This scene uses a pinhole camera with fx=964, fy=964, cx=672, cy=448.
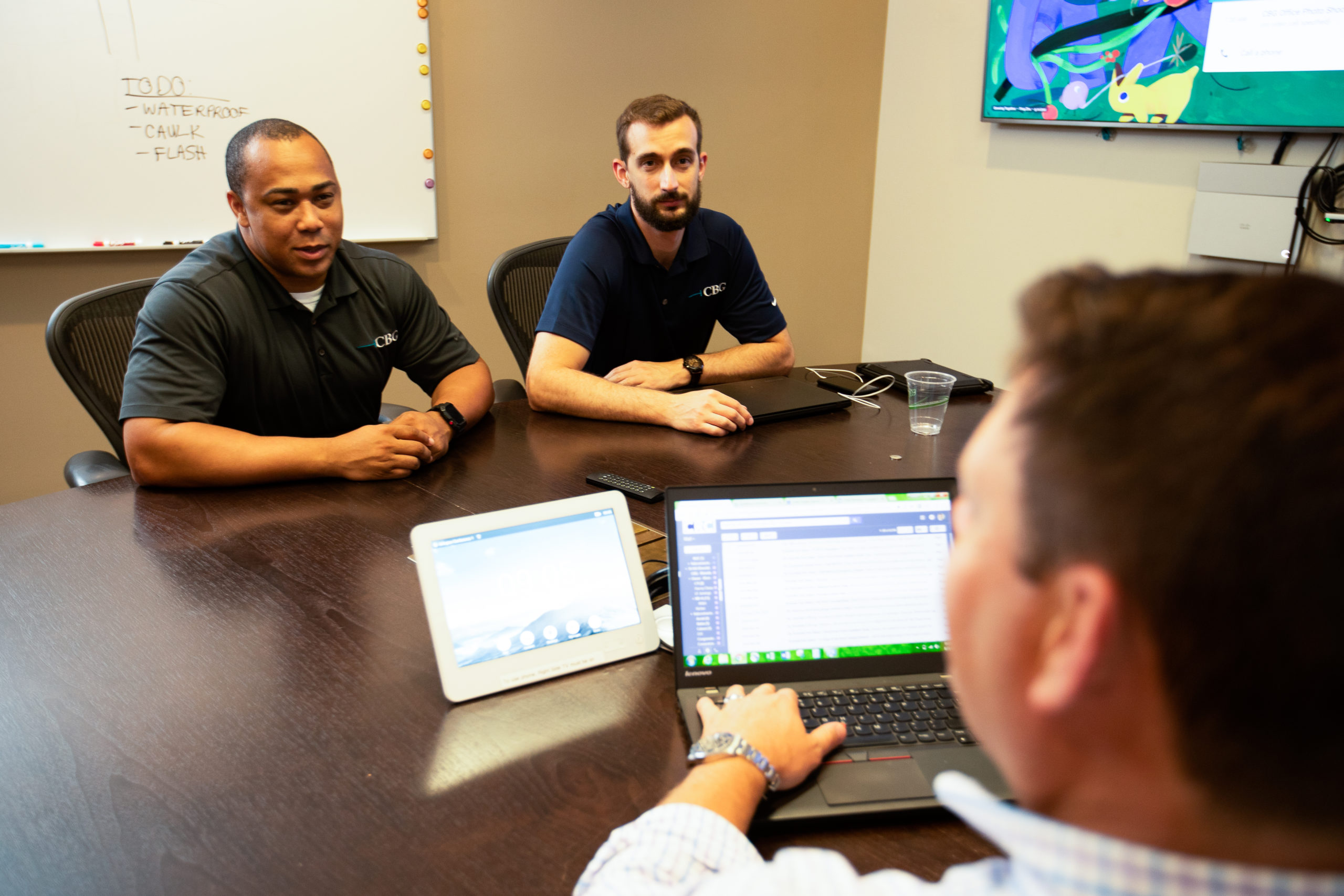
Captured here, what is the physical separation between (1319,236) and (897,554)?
2.30 m

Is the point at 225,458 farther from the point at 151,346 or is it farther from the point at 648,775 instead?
the point at 648,775

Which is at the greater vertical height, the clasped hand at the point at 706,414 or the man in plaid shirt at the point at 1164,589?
the man in plaid shirt at the point at 1164,589

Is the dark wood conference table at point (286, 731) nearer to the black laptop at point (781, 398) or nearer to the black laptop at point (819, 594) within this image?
the black laptop at point (819, 594)

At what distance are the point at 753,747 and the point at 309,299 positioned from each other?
1.63 metres

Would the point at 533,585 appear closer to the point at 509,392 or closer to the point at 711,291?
the point at 509,392

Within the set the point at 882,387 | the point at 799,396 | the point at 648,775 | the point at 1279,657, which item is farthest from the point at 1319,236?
the point at 1279,657

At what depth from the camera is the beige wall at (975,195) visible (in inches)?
123

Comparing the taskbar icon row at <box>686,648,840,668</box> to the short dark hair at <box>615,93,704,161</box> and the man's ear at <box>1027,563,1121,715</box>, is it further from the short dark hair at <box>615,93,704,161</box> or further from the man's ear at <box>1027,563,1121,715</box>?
the short dark hair at <box>615,93,704,161</box>

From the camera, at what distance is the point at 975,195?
12.4 feet

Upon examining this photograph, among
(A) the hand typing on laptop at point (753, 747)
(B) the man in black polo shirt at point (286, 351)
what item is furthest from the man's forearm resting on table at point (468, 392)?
(A) the hand typing on laptop at point (753, 747)

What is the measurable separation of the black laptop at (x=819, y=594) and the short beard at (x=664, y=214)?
1.55m

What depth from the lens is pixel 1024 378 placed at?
0.49 metres

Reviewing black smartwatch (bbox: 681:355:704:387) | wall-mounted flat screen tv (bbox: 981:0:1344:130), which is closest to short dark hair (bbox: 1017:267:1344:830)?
black smartwatch (bbox: 681:355:704:387)

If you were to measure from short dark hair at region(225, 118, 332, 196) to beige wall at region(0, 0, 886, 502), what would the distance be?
1.18 metres
